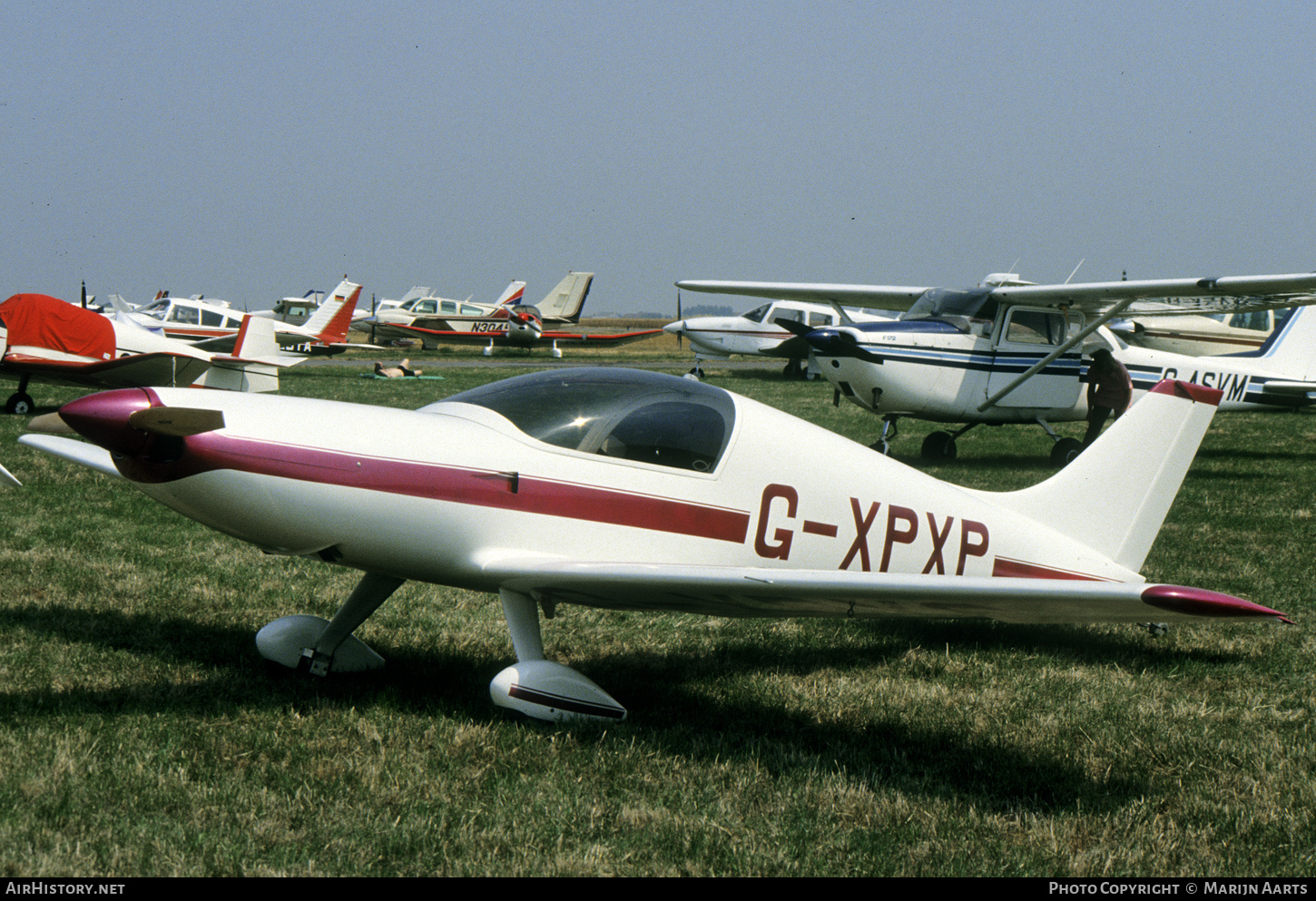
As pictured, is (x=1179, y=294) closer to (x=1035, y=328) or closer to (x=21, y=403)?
(x=1035, y=328)

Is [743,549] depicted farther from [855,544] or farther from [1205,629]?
[1205,629]

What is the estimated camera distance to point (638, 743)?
13.7ft

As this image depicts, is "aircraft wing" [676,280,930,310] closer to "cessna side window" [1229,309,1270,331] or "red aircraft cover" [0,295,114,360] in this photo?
"red aircraft cover" [0,295,114,360]

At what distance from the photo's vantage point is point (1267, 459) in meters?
14.9

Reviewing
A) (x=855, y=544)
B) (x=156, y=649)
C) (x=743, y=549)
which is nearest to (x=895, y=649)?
(x=855, y=544)

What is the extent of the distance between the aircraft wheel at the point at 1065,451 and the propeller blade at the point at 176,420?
12.2m

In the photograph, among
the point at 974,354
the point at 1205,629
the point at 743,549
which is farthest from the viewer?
the point at 974,354

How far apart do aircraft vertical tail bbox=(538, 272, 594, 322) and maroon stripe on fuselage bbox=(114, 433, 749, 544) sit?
55802 millimetres

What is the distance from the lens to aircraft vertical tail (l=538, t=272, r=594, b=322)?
195 ft

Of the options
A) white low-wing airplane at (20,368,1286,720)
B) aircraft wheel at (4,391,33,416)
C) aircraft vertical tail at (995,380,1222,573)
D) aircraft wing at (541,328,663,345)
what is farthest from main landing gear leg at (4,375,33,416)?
aircraft wing at (541,328,663,345)

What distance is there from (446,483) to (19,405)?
16.4m

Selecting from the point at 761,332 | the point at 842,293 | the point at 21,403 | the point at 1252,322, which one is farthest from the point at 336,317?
the point at 1252,322

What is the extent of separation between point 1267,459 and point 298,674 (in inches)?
571

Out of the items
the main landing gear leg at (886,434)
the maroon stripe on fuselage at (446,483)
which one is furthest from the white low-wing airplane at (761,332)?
the maroon stripe on fuselage at (446,483)
